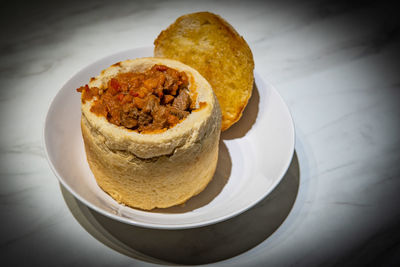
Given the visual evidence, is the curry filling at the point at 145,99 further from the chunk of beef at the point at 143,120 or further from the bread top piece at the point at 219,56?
the bread top piece at the point at 219,56

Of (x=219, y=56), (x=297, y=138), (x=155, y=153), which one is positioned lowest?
(x=297, y=138)

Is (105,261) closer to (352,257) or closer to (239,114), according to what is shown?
(239,114)

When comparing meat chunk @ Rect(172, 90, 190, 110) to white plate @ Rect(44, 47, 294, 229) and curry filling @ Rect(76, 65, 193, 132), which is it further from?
white plate @ Rect(44, 47, 294, 229)

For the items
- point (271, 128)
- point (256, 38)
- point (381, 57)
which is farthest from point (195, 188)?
point (381, 57)

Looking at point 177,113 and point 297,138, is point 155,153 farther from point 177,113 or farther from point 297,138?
point 297,138

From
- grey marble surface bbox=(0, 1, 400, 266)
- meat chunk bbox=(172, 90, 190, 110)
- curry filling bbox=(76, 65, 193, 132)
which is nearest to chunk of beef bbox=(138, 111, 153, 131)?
curry filling bbox=(76, 65, 193, 132)

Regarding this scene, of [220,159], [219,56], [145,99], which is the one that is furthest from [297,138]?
[145,99]
